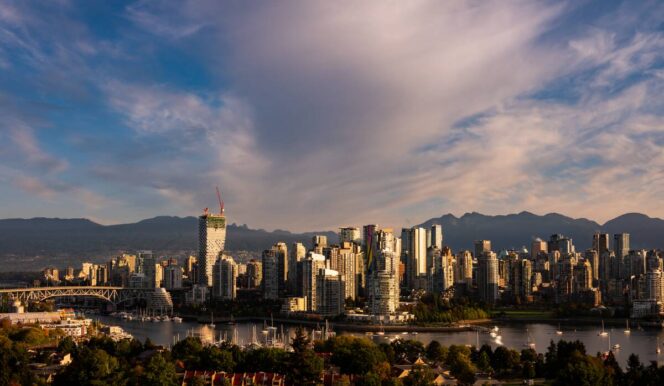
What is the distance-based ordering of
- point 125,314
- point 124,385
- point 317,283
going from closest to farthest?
1. point 124,385
2. point 317,283
3. point 125,314

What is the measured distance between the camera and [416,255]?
39.5 m

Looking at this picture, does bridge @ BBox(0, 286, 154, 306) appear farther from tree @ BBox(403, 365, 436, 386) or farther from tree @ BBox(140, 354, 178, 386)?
tree @ BBox(403, 365, 436, 386)

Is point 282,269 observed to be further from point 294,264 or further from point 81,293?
point 81,293

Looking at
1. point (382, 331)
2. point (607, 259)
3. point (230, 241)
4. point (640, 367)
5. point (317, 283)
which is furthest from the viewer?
point (230, 241)

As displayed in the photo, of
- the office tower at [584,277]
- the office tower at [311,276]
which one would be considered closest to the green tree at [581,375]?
the office tower at [311,276]

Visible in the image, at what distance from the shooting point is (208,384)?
11.1 metres

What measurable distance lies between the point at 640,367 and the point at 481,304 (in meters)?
17.1

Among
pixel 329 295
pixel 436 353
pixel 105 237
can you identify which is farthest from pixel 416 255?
pixel 105 237

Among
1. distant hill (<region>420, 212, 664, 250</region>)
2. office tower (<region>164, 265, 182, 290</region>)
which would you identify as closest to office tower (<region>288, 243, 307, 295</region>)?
office tower (<region>164, 265, 182, 290</region>)

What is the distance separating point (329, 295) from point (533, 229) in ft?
328

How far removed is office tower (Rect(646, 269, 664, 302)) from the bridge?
22.0 meters

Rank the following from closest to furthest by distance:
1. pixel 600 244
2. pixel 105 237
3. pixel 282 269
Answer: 1. pixel 282 269
2. pixel 600 244
3. pixel 105 237

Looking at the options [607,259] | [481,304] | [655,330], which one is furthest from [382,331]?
[607,259]

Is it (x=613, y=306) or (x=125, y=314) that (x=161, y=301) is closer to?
(x=125, y=314)
